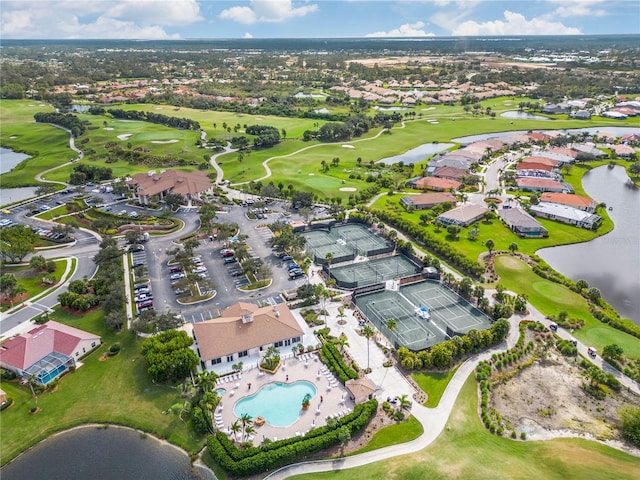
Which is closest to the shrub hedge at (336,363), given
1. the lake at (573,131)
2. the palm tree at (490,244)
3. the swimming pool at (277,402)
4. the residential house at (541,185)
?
the swimming pool at (277,402)

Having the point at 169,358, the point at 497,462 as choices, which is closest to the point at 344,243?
the point at 169,358

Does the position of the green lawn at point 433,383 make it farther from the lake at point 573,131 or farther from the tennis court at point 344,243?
the lake at point 573,131

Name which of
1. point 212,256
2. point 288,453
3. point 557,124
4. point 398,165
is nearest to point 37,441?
point 288,453

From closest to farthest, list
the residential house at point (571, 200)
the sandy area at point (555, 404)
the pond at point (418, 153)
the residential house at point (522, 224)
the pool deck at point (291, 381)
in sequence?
the pool deck at point (291, 381), the sandy area at point (555, 404), the residential house at point (522, 224), the residential house at point (571, 200), the pond at point (418, 153)

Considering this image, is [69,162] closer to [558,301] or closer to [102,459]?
[102,459]

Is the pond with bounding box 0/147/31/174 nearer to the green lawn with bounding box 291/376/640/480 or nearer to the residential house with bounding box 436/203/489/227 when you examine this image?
the residential house with bounding box 436/203/489/227

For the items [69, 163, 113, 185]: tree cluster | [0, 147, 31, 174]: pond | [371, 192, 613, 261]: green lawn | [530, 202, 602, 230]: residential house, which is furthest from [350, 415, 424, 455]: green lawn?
[0, 147, 31, 174]: pond

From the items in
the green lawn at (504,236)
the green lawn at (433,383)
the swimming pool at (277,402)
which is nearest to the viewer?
the swimming pool at (277,402)
